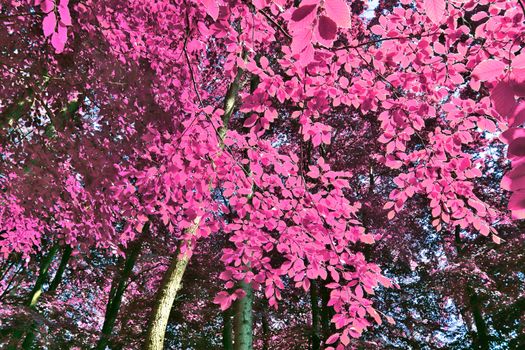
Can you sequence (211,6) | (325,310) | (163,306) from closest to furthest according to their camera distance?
(211,6), (163,306), (325,310)

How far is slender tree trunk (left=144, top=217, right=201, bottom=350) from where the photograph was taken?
447 cm

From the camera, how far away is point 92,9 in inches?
176

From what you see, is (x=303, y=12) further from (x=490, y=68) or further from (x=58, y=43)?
(x=58, y=43)

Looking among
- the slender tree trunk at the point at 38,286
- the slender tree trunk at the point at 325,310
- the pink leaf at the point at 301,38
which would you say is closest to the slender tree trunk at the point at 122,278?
the slender tree trunk at the point at 38,286

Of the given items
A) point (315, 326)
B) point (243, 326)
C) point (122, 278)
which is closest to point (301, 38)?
point (243, 326)

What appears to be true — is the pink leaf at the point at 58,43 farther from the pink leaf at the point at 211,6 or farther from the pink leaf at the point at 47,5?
the pink leaf at the point at 211,6

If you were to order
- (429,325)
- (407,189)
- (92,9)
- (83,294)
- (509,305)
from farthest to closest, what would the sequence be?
(83,294) < (429,325) < (509,305) < (92,9) < (407,189)

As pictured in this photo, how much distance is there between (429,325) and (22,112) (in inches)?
451

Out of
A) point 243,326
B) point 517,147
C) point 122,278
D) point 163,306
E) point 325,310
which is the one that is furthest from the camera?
point 122,278

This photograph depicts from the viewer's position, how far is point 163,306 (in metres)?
4.68

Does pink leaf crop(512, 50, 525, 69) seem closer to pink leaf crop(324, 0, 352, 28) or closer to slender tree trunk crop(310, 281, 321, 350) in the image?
pink leaf crop(324, 0, 352, 28)

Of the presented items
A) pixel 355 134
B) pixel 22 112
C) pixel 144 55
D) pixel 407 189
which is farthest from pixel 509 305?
pixel 22 112

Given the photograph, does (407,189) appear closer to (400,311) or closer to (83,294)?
(400,311)

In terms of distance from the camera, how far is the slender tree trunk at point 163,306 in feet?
14.7
